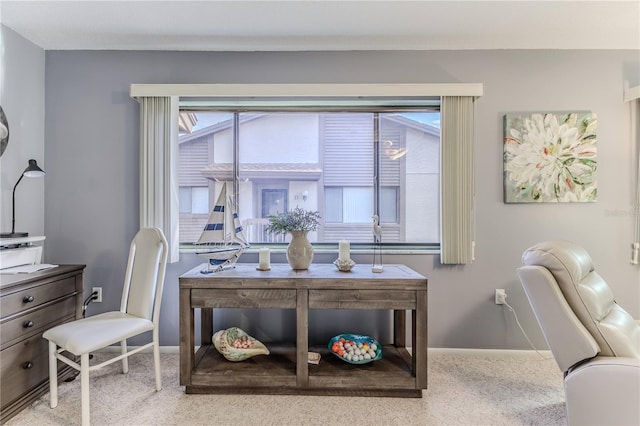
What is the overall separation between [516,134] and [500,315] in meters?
1.38

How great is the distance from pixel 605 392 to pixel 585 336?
22 centimetres

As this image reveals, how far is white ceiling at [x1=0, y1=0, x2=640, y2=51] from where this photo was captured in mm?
1935

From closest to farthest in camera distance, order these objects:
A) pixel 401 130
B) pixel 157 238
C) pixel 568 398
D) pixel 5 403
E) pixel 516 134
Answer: pixel 568 398
pixel 5 403
pixel 157 238
pixel 516 134
pixel 401 130

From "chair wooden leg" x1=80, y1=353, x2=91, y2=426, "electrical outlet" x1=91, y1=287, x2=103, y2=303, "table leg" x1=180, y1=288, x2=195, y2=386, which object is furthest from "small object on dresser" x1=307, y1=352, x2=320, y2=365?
"electrical outlet" x1=91, y1=287, x2=103, y2=303

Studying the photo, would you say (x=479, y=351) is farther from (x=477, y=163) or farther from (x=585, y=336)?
(x=477, y=163)

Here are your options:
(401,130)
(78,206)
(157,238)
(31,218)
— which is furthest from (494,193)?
(31,218)

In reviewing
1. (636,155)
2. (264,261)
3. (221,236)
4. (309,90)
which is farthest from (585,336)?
(309,90)

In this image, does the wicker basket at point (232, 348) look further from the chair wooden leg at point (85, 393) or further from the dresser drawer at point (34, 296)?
the dresser drawer at point (34, 296)

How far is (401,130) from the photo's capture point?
2.55 m

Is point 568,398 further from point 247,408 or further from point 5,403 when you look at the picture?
point 5,403

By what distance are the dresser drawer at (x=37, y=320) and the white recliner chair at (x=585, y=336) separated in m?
2.67

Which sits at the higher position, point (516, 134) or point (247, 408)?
point (516, 134)

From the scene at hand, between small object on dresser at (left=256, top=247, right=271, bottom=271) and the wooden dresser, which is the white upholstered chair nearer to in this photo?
the wooden dresser

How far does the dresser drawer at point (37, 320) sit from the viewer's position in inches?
64.6
